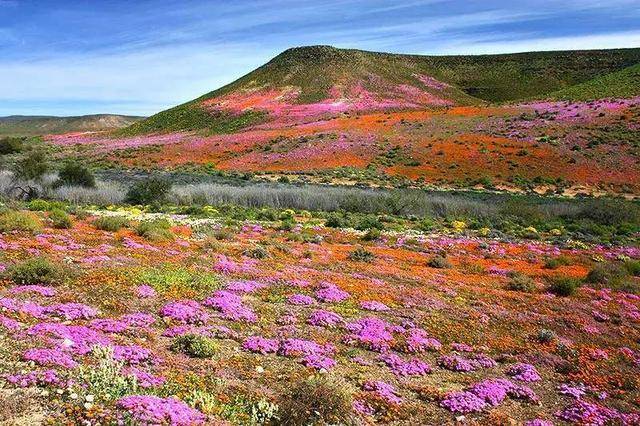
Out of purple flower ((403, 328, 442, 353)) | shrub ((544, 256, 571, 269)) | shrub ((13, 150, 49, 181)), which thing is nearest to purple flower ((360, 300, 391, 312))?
purple flower ((403, 328, 442, 353))

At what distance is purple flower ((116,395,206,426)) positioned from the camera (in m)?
7.14

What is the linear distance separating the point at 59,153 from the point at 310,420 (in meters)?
79.5

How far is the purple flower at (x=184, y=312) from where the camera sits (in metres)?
12.2

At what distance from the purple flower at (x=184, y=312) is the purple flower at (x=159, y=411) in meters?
4.52

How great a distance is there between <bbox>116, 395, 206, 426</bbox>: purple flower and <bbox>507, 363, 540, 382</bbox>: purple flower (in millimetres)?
7711

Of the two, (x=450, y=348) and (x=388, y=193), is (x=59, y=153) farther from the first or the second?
(x=450, y=348)

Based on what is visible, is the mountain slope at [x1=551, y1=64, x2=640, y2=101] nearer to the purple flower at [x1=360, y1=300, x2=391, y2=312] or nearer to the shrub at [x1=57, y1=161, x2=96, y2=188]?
the shrub at [x1=57, y1=161, x2=96, y2=188]

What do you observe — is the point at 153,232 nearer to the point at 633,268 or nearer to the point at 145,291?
the point at 145,291

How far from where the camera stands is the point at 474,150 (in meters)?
63.2

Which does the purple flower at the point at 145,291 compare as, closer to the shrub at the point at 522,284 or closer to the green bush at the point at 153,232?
the green bush at the point at 153,232

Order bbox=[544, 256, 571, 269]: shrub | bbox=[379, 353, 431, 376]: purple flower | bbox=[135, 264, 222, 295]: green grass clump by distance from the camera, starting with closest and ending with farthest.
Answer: bbox=[379, 353, 431, 376]: purple flower → bbox=[135, 264, 222, 295]: green grass clump → bbox=[544, 256, 571, 269]: shrub

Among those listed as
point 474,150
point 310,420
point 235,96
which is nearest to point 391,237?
point 310,420

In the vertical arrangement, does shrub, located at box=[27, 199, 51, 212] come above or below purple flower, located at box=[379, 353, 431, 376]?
above

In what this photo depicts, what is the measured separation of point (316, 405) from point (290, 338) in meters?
3.56
